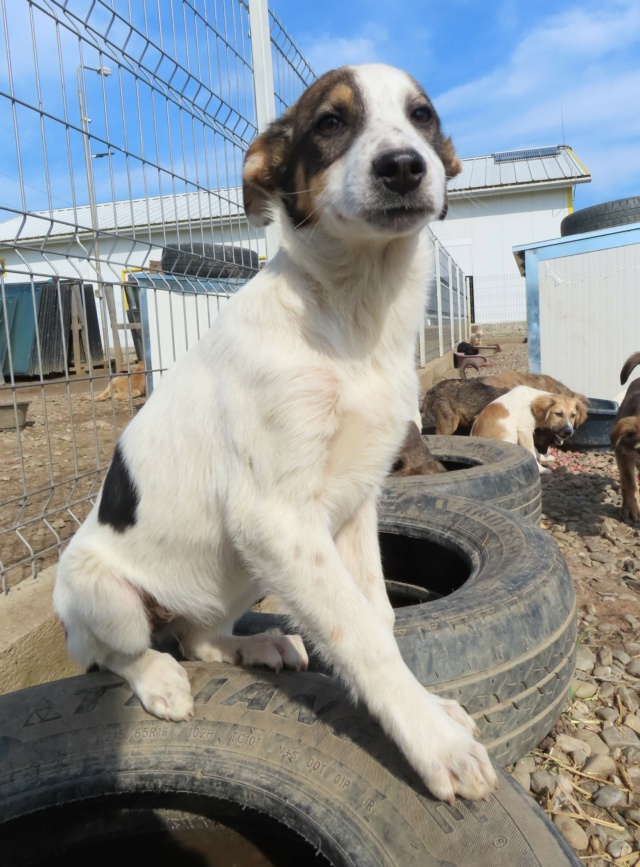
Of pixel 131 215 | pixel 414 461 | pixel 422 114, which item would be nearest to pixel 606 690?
pixel 414 461

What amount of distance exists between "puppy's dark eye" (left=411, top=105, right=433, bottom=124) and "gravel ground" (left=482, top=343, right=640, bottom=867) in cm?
212

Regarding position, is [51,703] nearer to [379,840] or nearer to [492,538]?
[379,840]

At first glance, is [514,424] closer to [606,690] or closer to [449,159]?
[606,690]

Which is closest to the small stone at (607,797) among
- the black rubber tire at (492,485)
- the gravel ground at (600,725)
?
the gravel ground at (600,725)

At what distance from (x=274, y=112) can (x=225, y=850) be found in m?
4.65

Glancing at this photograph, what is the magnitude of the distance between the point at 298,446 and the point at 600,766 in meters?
1.58

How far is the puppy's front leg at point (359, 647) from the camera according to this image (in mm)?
1392

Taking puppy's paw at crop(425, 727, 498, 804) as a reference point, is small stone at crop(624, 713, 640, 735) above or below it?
below

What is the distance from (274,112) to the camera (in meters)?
4.78

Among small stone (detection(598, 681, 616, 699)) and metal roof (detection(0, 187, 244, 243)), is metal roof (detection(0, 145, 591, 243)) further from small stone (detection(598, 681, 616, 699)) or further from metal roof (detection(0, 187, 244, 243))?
small stone (detection(598, 681, 616, 699))

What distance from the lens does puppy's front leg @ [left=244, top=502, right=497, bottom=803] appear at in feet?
4.57

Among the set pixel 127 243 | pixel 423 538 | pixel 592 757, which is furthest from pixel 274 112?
pixel 592 757

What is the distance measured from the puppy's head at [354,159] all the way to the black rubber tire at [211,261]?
172cm

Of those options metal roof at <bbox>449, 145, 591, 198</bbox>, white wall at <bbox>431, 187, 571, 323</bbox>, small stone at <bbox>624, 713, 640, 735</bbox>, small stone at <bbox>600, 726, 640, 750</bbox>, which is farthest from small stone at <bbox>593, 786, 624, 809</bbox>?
white wall at <bbox>431, 187, 571, 323</bbox>
